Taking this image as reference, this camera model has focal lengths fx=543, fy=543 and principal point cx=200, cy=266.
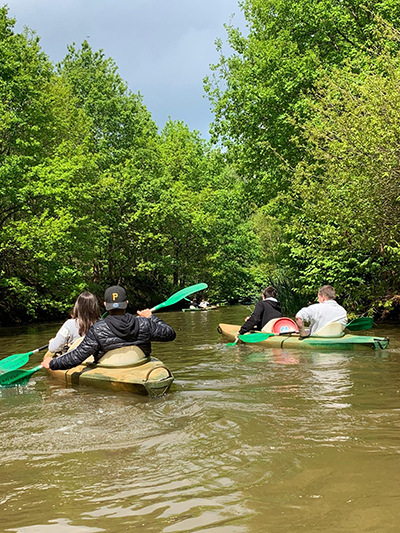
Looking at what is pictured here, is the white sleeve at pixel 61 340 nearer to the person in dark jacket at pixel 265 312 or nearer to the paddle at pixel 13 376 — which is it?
the paddle at pixel 13 376

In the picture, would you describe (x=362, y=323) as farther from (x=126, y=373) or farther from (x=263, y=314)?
(x=126, y=373)

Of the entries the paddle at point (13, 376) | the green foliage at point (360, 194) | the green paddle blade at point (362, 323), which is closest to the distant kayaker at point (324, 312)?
the green paddle blade at point (362, 323)

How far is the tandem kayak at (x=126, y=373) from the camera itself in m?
6.20

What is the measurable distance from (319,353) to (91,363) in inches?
162

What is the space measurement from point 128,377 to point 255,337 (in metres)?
4.61

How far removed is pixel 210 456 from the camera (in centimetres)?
409

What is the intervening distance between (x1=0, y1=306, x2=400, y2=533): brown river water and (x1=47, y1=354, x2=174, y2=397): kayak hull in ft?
0.43

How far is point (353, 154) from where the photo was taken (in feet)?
39.8

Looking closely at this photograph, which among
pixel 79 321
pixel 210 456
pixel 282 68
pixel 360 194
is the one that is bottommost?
pixel 210 456

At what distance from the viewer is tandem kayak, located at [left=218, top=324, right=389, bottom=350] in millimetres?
9086

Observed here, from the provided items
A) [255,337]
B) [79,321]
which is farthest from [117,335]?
[255,337]

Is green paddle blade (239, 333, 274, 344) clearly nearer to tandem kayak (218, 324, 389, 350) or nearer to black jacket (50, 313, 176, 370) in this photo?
tandem kayak (218, 324, 389, 350)

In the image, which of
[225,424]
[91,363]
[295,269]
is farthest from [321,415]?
[295,269]

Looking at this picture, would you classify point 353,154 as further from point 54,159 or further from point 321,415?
point 54,159
